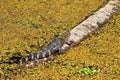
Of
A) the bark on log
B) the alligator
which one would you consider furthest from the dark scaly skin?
the bark on log

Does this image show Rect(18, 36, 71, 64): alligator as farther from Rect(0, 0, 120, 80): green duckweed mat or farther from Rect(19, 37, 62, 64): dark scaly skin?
Rect(0, 0, 120, 80): green duckweed mat

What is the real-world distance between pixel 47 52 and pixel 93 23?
2.26m

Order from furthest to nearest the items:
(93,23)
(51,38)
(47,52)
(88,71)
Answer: (93,23)
(51,38)
(47,52)
(88,71)

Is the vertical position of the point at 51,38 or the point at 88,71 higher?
the point at 51,38

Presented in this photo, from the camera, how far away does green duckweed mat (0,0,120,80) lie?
730 centimetres

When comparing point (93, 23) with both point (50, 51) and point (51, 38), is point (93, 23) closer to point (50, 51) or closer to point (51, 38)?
point (51, 38)

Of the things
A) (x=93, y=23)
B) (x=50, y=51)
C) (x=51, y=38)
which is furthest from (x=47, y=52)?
(x=93, y=23)

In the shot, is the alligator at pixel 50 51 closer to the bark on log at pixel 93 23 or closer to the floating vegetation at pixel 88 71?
the bark on log at pixel 93 23

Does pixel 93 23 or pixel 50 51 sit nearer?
pixel 50 51

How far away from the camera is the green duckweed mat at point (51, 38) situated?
7301 millimetres

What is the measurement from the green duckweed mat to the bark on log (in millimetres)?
153

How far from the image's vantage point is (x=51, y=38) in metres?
8.94

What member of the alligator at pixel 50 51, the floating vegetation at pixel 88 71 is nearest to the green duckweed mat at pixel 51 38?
the floating vegetation at pixel 88 71

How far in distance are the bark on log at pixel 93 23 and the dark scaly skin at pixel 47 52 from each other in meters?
0.19
